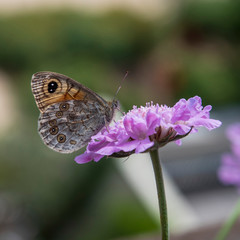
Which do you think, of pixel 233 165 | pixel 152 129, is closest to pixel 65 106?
pixel 152 129

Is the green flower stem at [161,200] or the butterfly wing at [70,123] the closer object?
the green flower stem at [161,200]

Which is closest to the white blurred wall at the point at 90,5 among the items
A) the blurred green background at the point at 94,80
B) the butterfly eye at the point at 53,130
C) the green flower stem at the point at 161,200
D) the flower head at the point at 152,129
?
the blurred green background at the point at 94,80

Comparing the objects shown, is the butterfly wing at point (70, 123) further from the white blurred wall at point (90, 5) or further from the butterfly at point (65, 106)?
the white blurred wall at point (90, 5)

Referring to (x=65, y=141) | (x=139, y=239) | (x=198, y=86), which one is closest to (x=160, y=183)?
(x=65, y=141)

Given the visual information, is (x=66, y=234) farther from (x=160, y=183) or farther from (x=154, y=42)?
(x=154, y=42)

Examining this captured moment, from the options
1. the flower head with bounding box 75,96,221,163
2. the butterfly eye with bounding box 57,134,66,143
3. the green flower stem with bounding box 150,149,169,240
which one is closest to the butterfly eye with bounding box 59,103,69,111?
the butterfly eye with bounding box 57,134,66,143

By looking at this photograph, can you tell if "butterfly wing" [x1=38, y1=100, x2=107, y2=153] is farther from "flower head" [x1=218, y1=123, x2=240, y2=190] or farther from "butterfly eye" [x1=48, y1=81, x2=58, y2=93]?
"flower head" [x1=218, y1=123, x2=240, y2=190]
